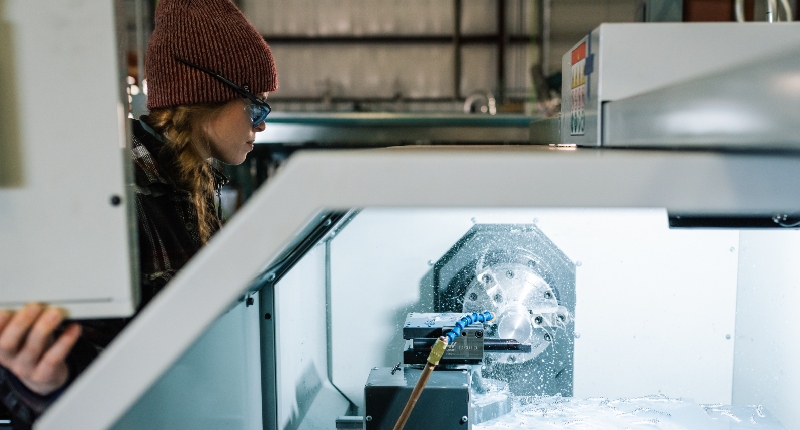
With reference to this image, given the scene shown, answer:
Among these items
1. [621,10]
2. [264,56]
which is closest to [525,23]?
[621,10]

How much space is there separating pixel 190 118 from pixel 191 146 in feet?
0.21

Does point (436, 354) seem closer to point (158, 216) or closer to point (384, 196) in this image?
point (384, 196)

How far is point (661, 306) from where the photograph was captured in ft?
3.57

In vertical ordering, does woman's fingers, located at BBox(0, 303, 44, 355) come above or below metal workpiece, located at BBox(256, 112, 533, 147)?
below

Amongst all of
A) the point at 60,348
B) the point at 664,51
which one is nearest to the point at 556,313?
the point at 664,51

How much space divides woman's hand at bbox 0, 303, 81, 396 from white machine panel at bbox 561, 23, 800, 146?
59cm

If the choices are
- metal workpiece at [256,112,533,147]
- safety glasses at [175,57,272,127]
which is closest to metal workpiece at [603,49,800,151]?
safety glasses at [175,57,272,127]

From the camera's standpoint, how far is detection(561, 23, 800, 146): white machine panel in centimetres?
72

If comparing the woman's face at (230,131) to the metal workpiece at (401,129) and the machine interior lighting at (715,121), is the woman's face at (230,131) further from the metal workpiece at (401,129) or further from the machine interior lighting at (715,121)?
the metal workpiece at (401,129)

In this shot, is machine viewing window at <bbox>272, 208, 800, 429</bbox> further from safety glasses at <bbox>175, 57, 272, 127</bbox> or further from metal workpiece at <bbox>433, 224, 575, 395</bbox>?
safety glasses at <bbox>175, 57, 272, 127</bbox>

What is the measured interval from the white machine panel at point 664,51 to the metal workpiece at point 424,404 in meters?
0.38

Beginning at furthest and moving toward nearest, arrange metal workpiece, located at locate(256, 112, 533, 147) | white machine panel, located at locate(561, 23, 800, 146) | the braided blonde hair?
metal workpiece, located at locate(256, 112, 533, 147) → the braided blonde hair → white machine panel, located at locate(561, 23, 800, 146)

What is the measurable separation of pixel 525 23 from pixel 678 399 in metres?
6.07

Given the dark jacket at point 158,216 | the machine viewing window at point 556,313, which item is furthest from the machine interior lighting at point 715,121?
the dark jacket at point 158,216
